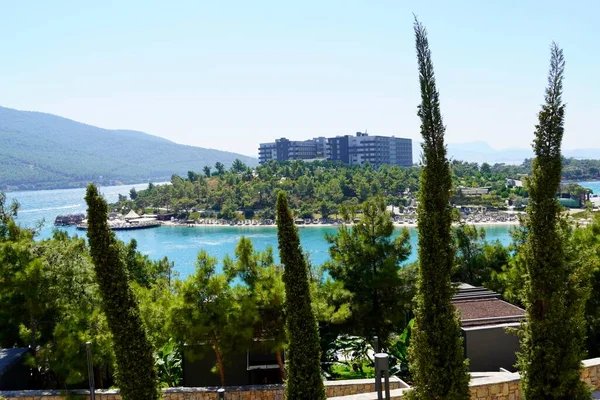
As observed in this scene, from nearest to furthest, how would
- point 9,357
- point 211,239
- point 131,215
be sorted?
point 9,357 < point 211,239 < point 131,215

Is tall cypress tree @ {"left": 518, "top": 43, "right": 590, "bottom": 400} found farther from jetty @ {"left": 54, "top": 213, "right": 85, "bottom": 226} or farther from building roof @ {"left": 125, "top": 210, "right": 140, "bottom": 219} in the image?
jetty @ {"left": 54, "top": 213, "right": 85, "bottom": 226}

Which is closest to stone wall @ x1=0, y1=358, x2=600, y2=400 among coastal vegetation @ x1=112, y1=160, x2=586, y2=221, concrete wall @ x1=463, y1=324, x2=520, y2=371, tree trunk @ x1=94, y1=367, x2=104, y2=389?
concrete wall @ x1=463, y1=324, x2=520, y2=371

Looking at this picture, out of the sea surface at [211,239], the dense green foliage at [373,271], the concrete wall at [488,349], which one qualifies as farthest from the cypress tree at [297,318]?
the sea surface at [211,239]

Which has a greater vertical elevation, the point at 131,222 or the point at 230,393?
the point at 230,393

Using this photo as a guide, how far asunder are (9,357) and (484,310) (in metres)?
9.31

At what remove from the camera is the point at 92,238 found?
6.17 metres

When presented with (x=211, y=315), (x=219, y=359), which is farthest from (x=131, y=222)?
(x=211, y=315)

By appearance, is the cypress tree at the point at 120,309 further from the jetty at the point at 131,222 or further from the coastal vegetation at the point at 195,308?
the jetty at the point at 131,222

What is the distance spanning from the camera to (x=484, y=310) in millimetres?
10422

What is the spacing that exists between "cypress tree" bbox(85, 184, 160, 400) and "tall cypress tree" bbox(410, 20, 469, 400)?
3335 mm

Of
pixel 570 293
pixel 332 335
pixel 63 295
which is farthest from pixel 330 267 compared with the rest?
pixel 570 293

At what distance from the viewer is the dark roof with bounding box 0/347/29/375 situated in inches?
388

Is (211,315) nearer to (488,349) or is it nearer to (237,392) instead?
(237,392)

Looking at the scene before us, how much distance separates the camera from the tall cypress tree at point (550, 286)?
231 inches
